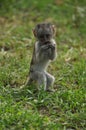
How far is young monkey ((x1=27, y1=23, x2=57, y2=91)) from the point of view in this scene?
29.5 ft

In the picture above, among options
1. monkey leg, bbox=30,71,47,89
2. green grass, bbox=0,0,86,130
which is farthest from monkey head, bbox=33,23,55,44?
green grass, bbox=0,0,86,130

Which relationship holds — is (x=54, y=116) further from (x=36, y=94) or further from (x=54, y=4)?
(x=54, y=4)

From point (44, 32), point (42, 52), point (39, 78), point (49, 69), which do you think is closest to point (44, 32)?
point (44, 32)

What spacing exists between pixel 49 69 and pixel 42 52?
1.87 m

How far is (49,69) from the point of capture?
10.9 m

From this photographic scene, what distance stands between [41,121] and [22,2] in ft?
26.0

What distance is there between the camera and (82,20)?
1395 cm

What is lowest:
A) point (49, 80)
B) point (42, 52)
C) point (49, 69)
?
point (49, 69)

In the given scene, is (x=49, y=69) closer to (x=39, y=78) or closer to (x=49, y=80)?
(x=49, y=80)

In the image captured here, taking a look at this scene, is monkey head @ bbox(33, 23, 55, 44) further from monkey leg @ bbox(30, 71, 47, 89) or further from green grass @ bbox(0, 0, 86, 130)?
green grass @ bbox(0, 0, 86, 130)

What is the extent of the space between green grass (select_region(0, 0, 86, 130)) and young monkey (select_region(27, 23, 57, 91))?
237 millimetres

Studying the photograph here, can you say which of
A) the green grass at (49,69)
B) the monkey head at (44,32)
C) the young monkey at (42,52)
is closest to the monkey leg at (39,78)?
the young monkey at (42,52)

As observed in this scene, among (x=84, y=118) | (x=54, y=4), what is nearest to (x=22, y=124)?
(x=84, y=118)

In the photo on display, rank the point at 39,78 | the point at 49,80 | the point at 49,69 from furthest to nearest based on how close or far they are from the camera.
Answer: the point at 49,69, the point at 49,80, the point at 39,78
